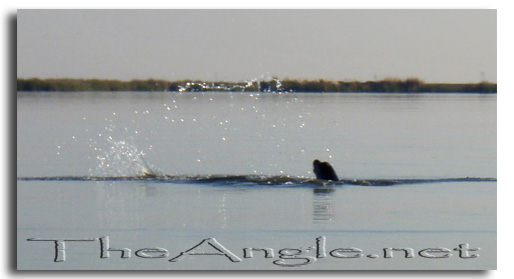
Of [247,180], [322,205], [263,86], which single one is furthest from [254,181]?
[263,86]

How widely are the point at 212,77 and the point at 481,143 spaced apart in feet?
7.54

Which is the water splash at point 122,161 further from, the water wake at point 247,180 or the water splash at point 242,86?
the water splash at point 242,86

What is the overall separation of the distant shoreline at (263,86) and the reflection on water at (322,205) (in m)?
1.02

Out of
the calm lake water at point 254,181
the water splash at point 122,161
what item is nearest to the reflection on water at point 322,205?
the calm lake water at point 254,181

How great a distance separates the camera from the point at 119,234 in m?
12.4

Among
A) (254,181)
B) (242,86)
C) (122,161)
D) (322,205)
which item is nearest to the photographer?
(242,86)

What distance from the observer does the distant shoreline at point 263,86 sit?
12773mm

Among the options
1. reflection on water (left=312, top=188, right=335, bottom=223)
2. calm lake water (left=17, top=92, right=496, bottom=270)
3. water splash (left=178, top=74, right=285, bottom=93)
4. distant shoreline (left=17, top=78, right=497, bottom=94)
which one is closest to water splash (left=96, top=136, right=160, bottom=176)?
calm lake water (left=17, top=92, right=496, bottom=270)

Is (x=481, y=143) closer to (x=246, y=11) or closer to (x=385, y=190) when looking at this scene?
(x=385, y=190)

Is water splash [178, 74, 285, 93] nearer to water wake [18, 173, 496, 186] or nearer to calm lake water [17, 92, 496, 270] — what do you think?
calm lake water [17, 92, 496, 270]

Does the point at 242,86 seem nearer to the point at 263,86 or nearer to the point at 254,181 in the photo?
the point at 263,86

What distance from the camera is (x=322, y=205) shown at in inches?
522

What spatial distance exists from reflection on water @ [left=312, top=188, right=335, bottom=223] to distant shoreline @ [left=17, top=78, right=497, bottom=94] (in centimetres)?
102

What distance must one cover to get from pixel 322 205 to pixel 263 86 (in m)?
1.17
